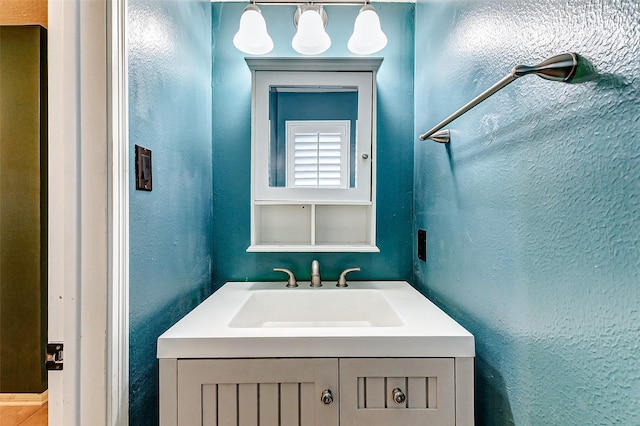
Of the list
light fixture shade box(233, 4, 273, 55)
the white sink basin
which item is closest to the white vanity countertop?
the white sink basin

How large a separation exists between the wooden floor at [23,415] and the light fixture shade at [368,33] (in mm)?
1867

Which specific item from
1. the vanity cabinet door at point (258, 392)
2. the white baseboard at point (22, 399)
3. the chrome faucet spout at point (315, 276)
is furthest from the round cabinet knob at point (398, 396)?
the white baseboard at point (22, 399)

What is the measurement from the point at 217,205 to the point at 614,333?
1.29 meters

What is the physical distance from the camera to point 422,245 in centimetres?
123

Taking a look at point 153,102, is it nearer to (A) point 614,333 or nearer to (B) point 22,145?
(B) point 22,145

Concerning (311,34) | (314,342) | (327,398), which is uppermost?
(311,34)

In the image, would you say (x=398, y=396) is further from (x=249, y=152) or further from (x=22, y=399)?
(x=22, y=399)

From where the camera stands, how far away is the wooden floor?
3.67 ft

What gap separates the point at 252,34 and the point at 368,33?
47 cm

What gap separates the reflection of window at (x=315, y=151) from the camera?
1.31 metres

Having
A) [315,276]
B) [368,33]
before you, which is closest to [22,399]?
[315,276]

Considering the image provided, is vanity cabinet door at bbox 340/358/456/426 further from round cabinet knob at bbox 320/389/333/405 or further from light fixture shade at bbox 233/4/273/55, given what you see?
light fixture shade at bbox 233/4/273/55

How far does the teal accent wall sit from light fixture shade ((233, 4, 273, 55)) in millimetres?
160

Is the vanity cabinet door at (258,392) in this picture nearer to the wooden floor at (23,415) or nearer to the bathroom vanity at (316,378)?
the bathroom vanity at (316,378)
